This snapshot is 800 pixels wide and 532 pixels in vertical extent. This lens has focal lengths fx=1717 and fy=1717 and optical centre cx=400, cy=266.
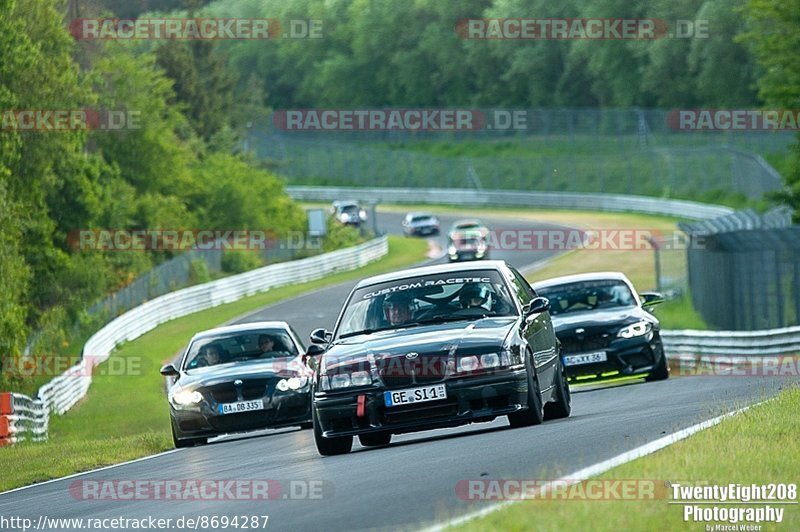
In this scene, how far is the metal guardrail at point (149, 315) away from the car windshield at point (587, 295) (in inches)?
315

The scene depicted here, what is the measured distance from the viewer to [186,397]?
18984mm

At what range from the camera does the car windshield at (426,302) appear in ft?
46.4

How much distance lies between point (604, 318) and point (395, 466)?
1004 cm

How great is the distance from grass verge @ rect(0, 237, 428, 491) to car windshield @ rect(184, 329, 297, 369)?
108 centimetres

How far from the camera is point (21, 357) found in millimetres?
35469

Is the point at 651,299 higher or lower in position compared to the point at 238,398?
higher

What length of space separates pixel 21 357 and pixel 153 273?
69.4 ft

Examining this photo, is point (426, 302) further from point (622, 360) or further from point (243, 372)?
point (622, 360)

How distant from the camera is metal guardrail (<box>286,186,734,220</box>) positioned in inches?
3046

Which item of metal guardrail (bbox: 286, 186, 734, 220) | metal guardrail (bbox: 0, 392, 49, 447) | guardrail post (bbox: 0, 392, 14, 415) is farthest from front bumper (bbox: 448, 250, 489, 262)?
guardrail post (bbox: 0, 392, 14, 415)

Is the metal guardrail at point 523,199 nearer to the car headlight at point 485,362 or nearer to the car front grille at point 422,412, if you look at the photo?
the car headlight at point 485,362

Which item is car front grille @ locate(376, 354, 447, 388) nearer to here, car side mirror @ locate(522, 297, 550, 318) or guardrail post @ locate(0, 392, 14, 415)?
car side mirror @ locate(522, 297, 550, 318)

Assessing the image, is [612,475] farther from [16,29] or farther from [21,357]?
[16,29]

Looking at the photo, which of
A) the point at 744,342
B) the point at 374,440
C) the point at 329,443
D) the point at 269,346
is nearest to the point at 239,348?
the point at 269,346
